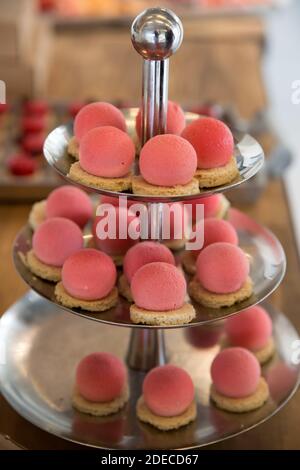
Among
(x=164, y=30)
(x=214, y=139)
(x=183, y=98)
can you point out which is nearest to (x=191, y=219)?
(x=214, y=139)

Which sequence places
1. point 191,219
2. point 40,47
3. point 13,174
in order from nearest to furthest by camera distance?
point 191,219
point 13,174
point 40,47

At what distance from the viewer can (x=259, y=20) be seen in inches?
96.8

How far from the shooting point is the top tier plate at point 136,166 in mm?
856

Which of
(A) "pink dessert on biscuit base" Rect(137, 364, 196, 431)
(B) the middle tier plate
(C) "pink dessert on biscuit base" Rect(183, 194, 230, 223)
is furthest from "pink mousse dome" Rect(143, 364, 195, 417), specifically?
(C) "pink dessert on biscuit base" Rect(183, 194, 230, 223)

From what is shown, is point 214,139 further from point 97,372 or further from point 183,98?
point 183,98

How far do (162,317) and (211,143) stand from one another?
205 mm

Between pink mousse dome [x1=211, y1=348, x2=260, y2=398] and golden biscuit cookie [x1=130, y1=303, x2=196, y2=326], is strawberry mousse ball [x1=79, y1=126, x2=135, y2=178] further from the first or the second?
pink mousse dome [x1=211, y1=348, x2=260, y2=398]

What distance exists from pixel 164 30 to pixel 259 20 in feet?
5.65

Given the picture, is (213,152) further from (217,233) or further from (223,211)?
(223,211)

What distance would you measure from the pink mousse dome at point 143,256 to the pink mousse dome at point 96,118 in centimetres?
14

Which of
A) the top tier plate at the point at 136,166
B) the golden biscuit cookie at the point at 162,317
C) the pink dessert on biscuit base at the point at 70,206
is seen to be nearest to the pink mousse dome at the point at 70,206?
the pink dessert on biscuit base at the point at 70,206

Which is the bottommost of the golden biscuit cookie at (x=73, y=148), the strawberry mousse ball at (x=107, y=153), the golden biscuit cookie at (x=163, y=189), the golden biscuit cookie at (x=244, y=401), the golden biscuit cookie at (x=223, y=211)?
the golden biscuit cookie at (x=244, y=401)

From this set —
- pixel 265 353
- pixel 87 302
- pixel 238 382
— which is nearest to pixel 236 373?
pixel 238 382

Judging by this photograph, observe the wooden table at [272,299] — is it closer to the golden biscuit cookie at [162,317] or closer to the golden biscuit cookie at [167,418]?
the golden biscuit cookie at [167,418]
